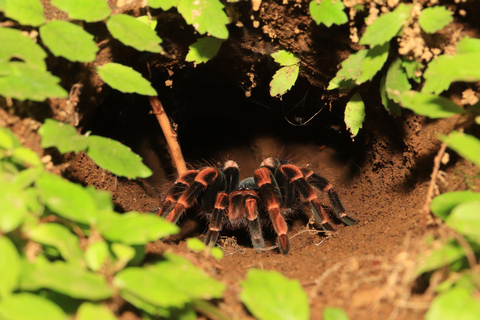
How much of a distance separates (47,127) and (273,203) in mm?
1956

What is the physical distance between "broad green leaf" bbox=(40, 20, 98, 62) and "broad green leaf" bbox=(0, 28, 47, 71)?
0.09 metres

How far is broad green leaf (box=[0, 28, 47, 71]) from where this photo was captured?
6.59ft

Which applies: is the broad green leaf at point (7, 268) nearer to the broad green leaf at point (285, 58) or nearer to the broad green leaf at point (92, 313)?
the broad green leaf at point (92, 313)

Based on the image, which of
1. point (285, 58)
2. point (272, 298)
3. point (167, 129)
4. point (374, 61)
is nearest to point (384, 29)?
point (374, 61)

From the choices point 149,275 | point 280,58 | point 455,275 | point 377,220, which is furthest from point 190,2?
point 377,220

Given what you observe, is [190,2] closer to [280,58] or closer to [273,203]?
[280,58]

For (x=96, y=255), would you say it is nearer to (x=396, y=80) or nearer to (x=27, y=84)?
(x=27, y=84)

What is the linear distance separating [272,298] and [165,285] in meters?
0.42

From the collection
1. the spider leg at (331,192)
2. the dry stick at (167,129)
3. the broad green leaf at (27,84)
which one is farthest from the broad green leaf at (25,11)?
the spider leg at (331,192)

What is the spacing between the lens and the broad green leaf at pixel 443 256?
1.63 meters

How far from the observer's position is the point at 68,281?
1440 millimetres

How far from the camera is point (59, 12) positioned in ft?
8.57

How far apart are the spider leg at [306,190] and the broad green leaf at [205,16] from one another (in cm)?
167

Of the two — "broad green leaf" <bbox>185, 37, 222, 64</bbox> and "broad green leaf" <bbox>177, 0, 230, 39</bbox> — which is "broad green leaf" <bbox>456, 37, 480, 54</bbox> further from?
"broad green leaf" <bbox>185, 37, 222, 64</bbox>
